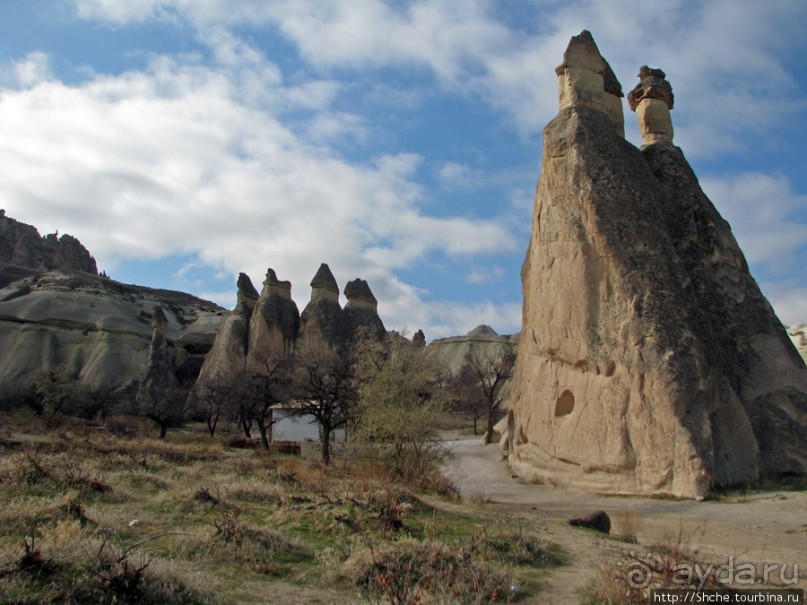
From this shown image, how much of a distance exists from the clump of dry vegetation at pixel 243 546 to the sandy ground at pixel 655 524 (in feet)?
1.25

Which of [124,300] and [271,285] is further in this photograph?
[124,300]

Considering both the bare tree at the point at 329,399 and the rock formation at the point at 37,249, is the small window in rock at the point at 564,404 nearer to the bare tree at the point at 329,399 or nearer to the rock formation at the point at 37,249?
the bare tree at the point at 329,399

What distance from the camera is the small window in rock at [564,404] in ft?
48.5

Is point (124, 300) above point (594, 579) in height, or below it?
above

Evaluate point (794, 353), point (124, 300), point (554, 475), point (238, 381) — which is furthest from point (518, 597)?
point (124, 300)

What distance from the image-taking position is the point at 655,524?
9625 millimetres

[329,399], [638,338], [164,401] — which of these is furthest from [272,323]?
[638,338]

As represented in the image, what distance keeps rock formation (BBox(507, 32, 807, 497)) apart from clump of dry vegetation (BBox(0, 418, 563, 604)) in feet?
16.0

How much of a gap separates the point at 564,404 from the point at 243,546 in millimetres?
10804

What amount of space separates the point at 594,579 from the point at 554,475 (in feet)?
31.6

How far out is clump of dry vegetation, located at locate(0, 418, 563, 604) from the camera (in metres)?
3.97

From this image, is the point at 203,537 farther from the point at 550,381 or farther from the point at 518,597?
the point at 550,381

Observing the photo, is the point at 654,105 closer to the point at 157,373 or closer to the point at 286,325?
the point at 286,325

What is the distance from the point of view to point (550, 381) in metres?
15.3
